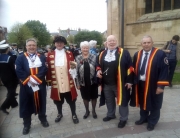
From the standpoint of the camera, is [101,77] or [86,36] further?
[86,36]

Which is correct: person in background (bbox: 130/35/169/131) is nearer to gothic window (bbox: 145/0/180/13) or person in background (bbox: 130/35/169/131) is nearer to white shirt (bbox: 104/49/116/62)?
white shirt (bbox: 104/49/116/62)

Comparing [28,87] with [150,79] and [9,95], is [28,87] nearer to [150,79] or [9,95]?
[9,95]

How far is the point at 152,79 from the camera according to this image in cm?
329

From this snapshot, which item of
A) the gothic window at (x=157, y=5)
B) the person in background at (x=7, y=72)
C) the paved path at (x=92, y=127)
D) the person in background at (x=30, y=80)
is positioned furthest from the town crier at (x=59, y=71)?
the gothic window at (x=157, y=5)

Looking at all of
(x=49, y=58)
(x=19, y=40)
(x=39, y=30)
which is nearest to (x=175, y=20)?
(x=49, y=58)

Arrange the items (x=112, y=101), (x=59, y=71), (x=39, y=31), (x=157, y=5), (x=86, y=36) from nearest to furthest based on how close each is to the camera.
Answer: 1. (x=59, y=71)
2. (x=112, y=101)
3. (x=157, y=5)
4. (x=39, y=31)
5. (x=86, y=36)

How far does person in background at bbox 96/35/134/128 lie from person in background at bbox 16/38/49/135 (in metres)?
1.18

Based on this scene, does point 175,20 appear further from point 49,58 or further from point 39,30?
point 39,30

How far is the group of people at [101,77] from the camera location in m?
3.33

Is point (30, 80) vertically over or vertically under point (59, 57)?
under

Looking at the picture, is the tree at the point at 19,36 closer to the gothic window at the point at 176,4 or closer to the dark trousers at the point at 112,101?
the gothic window at the point at 176,4

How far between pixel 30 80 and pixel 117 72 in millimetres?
1690

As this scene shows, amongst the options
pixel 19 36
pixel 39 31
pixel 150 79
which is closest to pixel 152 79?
pixel 150 79

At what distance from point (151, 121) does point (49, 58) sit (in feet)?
7.97
